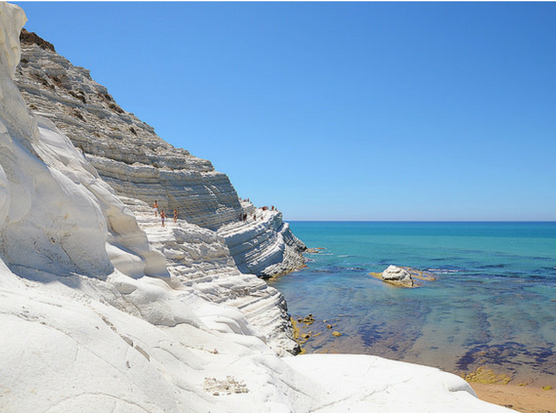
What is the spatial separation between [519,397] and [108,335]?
11917mm

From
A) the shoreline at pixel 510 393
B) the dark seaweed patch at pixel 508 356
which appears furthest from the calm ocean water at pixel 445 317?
the shoreline at pixel 510 393

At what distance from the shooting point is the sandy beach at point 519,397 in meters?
10.1

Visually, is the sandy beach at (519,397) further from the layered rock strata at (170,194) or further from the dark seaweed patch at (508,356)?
the layered rock strata at (170,194)

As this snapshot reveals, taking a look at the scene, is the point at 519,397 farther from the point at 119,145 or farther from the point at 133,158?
the point at 119,145

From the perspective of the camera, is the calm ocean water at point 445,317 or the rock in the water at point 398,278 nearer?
the calm ocean water at point 445,317

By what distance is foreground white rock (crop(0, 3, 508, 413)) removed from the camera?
3.07 m

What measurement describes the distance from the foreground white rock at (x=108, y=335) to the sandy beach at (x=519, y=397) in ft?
15.0

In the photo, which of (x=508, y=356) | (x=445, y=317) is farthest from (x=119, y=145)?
(x=508, y=356)

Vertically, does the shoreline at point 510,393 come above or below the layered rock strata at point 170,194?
below

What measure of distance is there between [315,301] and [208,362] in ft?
57.0

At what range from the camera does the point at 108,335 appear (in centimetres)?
393

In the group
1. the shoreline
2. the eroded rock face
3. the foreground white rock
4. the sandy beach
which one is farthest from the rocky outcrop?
the sandy beach

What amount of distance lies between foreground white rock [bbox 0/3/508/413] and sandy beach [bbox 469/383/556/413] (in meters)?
4.59

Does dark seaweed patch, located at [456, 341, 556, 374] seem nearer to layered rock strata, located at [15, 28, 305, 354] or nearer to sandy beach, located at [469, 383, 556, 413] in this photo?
sandy beach, located at [469, 383, 556, 413]
